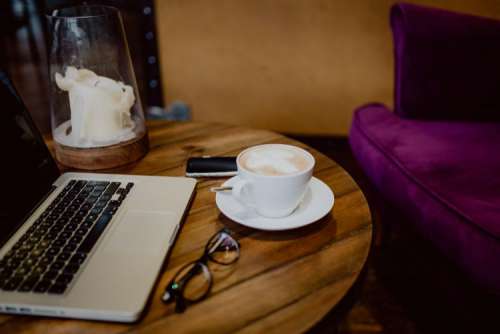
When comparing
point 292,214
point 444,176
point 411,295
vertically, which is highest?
point 292,214

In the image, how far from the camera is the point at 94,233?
0.65 metres

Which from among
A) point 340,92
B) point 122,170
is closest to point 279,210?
point 122,170

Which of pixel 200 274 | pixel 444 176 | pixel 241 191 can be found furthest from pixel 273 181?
pixel 444 176

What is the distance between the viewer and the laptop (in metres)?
0.54

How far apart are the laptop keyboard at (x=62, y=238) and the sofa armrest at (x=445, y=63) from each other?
3.25 ft

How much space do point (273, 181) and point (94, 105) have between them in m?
0.43

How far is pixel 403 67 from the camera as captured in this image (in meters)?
1.36

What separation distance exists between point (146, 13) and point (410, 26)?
52.0 inches

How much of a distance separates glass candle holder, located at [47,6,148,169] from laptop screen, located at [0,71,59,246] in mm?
84

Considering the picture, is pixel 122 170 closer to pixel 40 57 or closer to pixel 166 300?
pixel 166 300

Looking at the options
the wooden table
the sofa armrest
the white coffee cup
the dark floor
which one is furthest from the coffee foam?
the sofa armrest

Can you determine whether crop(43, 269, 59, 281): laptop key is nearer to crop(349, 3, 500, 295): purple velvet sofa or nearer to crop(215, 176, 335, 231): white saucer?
crop(215, 176, 335, 231): white saucer

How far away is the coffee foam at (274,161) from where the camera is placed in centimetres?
67

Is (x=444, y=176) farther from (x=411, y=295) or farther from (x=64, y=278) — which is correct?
(x=64, y=278)
